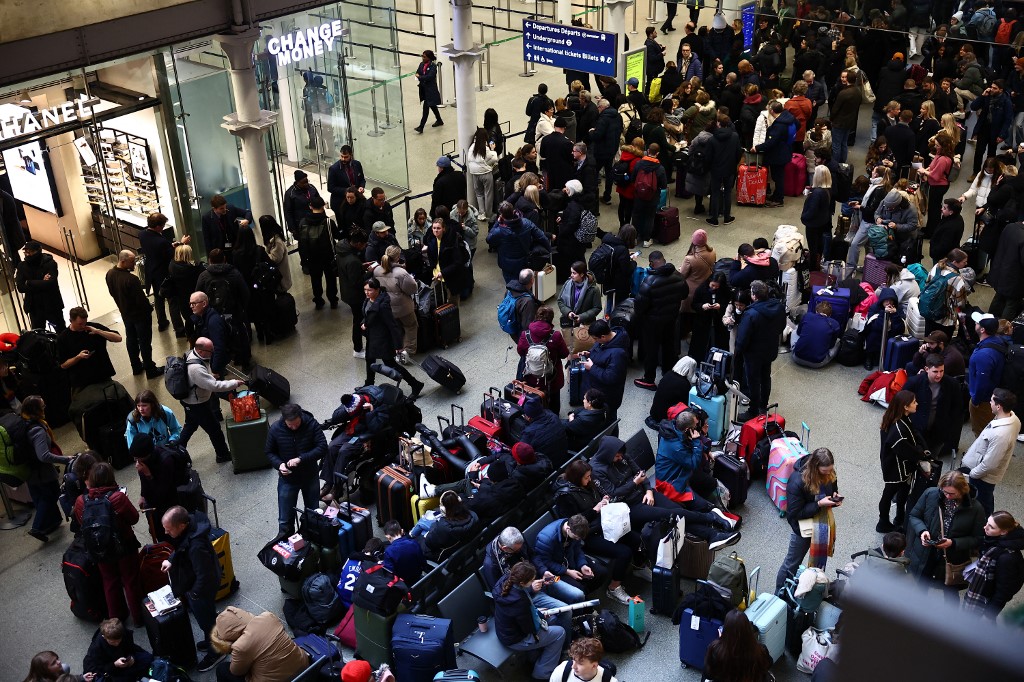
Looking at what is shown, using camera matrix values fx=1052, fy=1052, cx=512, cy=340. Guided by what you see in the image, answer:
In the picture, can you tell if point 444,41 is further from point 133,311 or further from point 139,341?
point 133,311

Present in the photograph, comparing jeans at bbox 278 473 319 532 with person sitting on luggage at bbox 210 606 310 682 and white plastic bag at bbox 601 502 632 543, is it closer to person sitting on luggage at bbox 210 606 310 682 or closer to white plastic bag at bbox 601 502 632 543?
person sitting on luggage at bbox 210 606 310 682

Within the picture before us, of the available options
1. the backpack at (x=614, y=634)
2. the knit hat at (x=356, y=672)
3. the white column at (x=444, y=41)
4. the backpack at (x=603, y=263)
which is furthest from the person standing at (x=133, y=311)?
the white column at (x=444, y=41)

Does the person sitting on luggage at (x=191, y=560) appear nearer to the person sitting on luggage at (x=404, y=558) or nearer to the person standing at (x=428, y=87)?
the person sitting on luggage at (x=404, y=558)

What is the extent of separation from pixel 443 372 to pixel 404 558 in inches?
155

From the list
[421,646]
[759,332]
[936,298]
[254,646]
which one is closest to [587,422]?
[759,332]

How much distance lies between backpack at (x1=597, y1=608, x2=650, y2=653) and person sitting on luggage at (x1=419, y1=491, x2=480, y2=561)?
1272 mm

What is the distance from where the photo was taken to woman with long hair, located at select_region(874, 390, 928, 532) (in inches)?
354

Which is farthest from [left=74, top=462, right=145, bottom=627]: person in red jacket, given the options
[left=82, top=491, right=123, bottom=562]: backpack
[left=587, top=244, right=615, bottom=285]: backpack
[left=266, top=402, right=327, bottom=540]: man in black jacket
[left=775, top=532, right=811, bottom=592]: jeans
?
[left=587, top=244, right=615, bottom=285]: backpack

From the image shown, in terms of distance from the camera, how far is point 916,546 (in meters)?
8.45

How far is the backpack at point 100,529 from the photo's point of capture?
808 cm

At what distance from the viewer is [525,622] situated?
791 cm

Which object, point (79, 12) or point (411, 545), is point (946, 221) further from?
point (79, 12)

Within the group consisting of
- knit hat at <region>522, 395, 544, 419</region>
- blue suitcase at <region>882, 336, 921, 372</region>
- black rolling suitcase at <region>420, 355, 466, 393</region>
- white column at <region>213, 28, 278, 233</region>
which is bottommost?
black rolling suitcase at <region>420, 355, 466, 393</region>

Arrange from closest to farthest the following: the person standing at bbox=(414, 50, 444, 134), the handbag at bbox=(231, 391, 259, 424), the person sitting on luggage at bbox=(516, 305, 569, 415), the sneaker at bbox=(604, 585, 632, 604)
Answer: the sneaker at bbox=(604, 585, 632, 604)
the handbag at bbox=(231, 391, 259, 424)
the person sitting on luggage at bbox=(516, 305, 569, 415)
the person standing at bbox=(414, 50, 444, 134)
